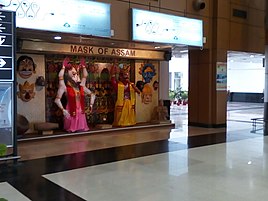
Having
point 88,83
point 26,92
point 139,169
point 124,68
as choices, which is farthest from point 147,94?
point 139,169

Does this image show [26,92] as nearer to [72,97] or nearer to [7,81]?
[72,97]

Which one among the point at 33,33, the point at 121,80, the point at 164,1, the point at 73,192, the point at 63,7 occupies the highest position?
the point at 164,1

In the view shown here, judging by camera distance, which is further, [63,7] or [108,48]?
[108,48]

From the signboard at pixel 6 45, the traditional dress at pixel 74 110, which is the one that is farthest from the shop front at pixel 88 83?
the signboard at pixel 6 45

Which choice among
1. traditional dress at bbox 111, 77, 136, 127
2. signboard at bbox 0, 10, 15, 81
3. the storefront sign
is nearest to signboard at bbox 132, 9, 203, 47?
the storefront sign

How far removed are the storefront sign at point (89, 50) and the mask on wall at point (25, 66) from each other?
1.39 ft

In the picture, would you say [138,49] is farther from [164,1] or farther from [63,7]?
[63,7]

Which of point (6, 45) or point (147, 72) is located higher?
point (6, 45)

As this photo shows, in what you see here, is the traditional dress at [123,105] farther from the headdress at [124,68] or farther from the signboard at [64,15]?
the signboard at [64,15]

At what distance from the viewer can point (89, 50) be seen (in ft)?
30.1

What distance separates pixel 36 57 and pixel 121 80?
8.25 feet

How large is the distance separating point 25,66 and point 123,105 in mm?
2901

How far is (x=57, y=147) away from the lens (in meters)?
7.17

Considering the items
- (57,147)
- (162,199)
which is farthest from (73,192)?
(57,147)
